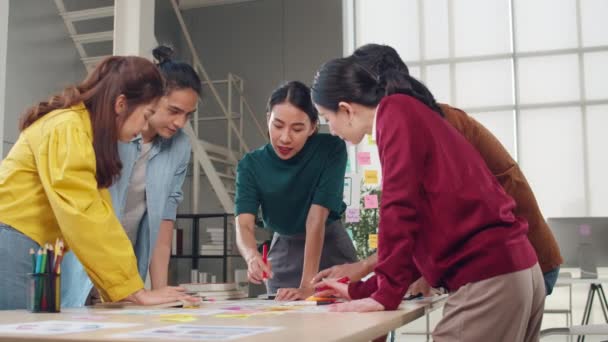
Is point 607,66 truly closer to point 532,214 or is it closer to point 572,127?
point 572,127

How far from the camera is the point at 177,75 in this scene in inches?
79.4

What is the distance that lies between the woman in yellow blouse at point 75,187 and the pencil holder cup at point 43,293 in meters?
0.08

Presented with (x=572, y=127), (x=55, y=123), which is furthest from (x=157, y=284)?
(x=572, y=127)

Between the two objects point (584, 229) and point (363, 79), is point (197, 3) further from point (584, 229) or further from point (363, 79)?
point (363, 79)

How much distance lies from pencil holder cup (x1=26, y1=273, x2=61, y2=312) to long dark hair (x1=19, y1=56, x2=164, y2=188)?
10.6 inches

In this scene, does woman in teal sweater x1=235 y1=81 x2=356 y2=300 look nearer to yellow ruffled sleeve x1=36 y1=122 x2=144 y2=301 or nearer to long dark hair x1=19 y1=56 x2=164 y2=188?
long dark hair x1=19 y1=56 x2=164 y2=188

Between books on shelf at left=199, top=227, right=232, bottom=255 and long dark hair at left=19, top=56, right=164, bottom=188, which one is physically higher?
long dark hair at left=19, top=56, right=164, bottom=188

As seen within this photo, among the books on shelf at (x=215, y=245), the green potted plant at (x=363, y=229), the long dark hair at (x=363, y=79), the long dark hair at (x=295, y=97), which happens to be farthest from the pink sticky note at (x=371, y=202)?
the long dark hair at (x=363, y=79)

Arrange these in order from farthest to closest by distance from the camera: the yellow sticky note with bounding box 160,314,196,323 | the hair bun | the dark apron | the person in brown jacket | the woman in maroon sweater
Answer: the dark apron < the hair bun < the person in brown jacket < the woman in maroon sweater < the yellow sticky note with bounding box 160,314,196,323

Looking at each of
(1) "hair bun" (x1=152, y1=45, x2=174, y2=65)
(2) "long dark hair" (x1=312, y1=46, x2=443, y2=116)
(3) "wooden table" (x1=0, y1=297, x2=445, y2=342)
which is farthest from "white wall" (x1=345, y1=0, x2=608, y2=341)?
(3) "wooden table" (x1=0, y1=297, x2=445, y2=342)

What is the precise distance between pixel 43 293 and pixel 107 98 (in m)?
0.46

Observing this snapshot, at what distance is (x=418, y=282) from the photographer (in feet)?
5.96

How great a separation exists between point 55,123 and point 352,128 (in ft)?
2.16

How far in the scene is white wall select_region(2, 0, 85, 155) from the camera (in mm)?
5492
